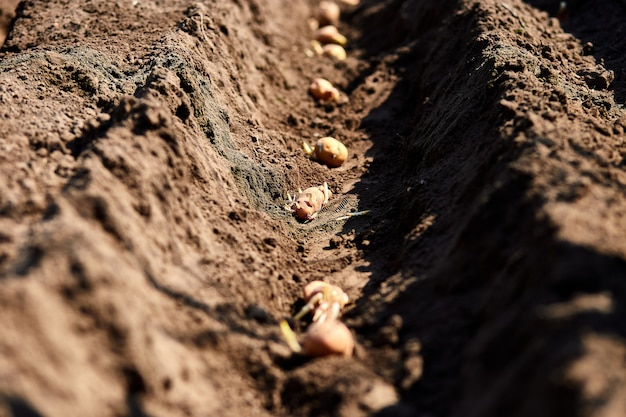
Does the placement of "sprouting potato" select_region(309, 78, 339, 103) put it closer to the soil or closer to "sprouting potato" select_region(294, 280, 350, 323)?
the soil

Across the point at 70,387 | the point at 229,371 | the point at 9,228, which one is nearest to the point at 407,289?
the point at 229,371

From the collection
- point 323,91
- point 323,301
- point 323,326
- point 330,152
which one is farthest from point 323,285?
point 323,91

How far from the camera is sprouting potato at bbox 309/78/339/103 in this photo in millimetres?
8586

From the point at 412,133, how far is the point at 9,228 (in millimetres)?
4876

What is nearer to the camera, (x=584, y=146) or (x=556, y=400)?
(x=556, y=400)

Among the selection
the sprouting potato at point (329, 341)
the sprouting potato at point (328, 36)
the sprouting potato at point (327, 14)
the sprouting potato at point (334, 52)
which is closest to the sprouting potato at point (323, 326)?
the sprouting potato at point (329, 341)

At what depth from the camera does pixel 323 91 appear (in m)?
8.57

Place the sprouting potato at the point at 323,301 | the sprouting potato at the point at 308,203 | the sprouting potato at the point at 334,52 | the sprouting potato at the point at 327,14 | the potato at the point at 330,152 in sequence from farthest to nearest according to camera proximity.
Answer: the sprouting potato at the point at 327,14, the sprouting potato at the point at 334,52, the potato at the point at 330,152, the sprouting potato at the point at 308,203, the sprouting potato at the point at 323,301

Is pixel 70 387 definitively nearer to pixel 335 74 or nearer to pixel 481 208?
pixel 481 208

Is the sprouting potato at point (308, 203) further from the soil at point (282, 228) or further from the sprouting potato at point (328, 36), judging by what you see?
the sprouting potato at point (328, 36)

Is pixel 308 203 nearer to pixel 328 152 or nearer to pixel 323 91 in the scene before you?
pixel 328 152

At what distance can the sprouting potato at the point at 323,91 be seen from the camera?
8586 mm

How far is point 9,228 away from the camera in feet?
13.1

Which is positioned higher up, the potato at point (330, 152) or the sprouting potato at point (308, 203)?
the potato at point (330, 152)
